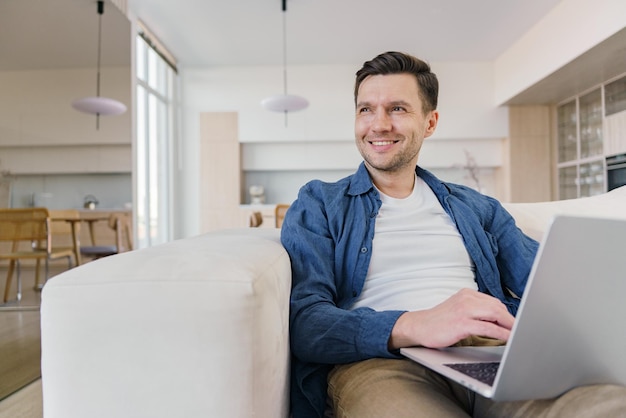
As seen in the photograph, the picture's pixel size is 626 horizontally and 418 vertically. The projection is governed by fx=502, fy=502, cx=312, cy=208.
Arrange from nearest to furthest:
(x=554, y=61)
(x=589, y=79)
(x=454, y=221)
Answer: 1. (x=454, y=221)
2. (x=554, y=61)
3. (x=589, y=79)

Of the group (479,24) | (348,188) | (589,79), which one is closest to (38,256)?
(348,188)

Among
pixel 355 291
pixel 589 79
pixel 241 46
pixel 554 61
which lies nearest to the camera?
pixel 355 291

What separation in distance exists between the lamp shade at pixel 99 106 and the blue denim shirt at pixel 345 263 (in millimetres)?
3453

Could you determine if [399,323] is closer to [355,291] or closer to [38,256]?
[355,291]

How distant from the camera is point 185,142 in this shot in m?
7.80

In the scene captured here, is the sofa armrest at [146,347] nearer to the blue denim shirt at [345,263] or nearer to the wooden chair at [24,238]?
the blue denim shirt at [345,263]

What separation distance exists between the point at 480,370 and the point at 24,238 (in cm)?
307

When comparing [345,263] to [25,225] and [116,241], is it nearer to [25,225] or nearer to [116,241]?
[25,225]

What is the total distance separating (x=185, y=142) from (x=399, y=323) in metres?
7.33

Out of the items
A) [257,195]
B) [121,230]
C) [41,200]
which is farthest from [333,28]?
[41,200]

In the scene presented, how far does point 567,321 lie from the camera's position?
2.02 feet

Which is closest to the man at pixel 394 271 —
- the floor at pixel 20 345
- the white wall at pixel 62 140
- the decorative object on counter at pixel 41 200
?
the floor at pixel 20 345

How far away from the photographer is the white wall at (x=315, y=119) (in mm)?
7527

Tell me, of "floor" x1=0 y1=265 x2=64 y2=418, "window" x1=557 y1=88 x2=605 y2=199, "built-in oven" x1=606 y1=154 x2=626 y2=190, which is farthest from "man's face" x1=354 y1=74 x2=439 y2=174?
"window" x1=557 y1=88 x2=605 y2=199
